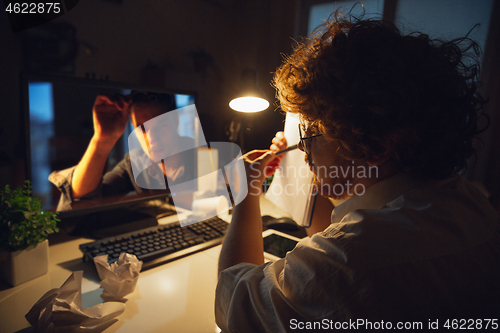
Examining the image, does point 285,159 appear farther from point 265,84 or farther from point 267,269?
point 265,84

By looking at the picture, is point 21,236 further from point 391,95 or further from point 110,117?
point 391,95

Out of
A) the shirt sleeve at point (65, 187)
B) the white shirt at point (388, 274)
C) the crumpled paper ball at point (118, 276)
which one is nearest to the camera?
the white shirt at point (388, 274)

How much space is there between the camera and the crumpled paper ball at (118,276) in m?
0.66

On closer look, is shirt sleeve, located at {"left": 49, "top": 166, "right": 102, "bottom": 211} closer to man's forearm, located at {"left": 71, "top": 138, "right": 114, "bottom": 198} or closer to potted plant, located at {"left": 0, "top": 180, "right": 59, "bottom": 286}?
man's forearm, located at {"left": 71, "top": 138, "right": 114, "bottom": 198}

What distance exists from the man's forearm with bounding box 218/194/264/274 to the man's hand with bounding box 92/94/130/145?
584 millimetres

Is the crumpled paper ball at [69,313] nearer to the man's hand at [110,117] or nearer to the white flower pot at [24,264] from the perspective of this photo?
the white flower pot at [24,264]

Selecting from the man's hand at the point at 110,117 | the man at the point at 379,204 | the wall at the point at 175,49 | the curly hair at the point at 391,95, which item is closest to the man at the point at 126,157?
the man's hand at the point at 110,117

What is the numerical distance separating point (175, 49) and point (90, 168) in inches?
26.8

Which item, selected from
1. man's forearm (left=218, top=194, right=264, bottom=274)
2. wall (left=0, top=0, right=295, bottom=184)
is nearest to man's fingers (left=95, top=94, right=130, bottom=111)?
wall (left=0, top=0, right=295, bottom=184)

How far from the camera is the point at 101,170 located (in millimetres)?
1007

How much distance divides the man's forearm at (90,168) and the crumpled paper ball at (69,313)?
0.45 meters

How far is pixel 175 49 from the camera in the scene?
1.28 meters

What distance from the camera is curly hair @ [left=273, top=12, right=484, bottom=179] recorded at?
1.60ft

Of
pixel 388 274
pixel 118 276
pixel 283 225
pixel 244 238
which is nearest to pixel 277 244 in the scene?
pixel 283 225
